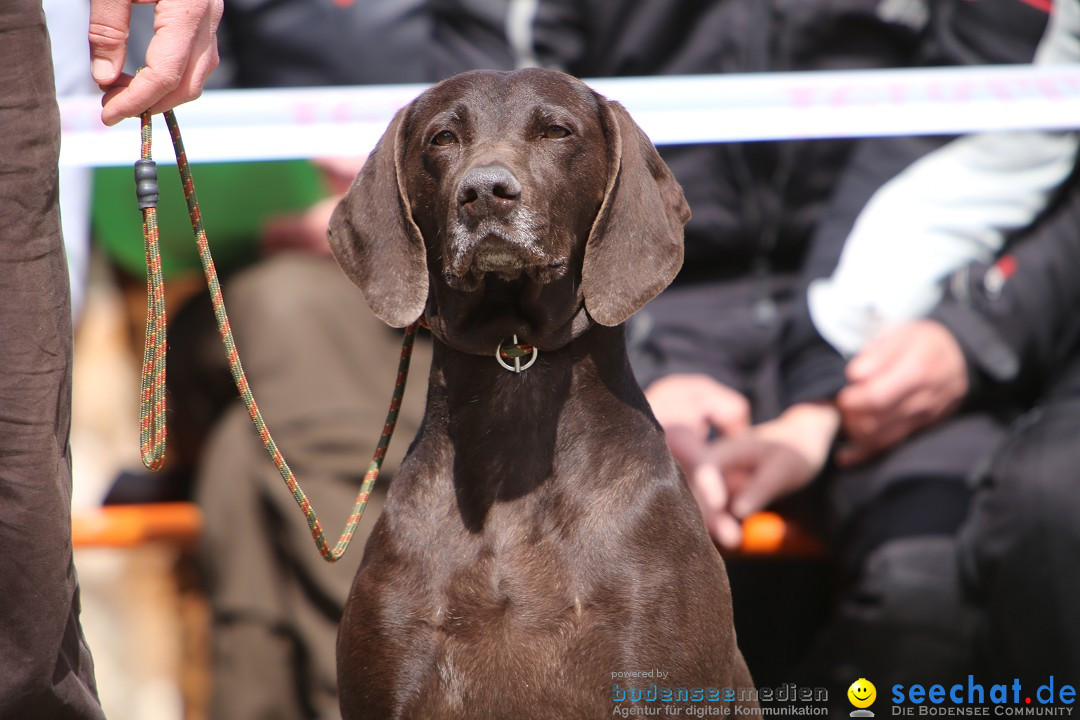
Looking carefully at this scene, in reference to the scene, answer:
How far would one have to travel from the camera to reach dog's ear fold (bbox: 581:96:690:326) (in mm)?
2609

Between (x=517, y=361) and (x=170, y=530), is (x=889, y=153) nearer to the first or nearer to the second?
(x=517, y=361)

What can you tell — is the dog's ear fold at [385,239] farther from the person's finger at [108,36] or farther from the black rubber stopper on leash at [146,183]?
the person's finger at [108,36]

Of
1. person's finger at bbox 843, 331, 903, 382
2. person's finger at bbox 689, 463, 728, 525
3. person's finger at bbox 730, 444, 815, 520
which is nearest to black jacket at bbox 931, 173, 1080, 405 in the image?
person's finger at bbox 843, 331, 903, 382

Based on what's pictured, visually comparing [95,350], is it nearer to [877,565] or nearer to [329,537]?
[329,537]

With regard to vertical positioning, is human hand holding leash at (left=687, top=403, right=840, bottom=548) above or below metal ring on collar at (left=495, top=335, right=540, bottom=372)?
below

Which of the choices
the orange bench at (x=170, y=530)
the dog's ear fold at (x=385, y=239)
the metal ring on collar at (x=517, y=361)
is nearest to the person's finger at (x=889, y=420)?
the orange bench at (x=170, y=530)

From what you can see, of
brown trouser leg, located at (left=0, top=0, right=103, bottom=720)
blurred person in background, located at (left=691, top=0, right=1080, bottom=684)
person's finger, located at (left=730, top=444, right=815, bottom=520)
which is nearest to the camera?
brown trouser leg, located at (left=0, top=0, right=103, bottom=720)

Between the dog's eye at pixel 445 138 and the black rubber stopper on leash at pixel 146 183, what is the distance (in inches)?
21.5

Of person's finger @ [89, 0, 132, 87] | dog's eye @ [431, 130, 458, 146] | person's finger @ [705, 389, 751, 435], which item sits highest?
person's finger @ [89, 0, 132, 87]

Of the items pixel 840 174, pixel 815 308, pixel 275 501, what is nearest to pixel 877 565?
pixel 815 308

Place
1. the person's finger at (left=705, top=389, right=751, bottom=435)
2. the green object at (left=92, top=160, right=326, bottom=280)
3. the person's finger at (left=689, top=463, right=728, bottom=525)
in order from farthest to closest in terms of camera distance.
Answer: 1. the green object at (left=92, top=160, right=326, bottom=280)
2. the person's finger at (left=705, top=389, right=751, bottom=435)
3. the person's finger at (left=689, top=463, right=728, bottom=525)

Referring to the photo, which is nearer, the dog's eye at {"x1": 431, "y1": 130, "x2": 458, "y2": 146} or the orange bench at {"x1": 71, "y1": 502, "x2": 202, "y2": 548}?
the dog's eye at {"x1": 431, "y1": 130, "x2": 458, "y2": 146}

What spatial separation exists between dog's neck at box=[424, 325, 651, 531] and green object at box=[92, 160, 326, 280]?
1.89 meters

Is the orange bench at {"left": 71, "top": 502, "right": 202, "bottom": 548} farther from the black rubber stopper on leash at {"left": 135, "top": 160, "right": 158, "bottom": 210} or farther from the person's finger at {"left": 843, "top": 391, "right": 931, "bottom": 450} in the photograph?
the person's finger at {"left": 843, "top": 391, "right": 931, "bottom": 450}
